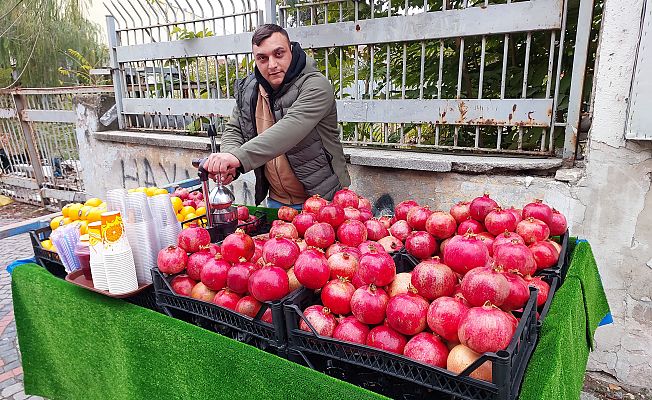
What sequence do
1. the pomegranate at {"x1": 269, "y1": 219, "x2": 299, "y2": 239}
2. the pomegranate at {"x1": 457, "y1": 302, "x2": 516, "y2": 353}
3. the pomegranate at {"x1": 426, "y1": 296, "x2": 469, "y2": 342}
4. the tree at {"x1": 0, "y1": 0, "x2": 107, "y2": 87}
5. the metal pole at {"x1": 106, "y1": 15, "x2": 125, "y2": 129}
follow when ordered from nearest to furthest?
the pomegranate at {"x1": 457, "y1": 302, "x2": 516, "y2": 353}, the pomegranate at {"x1": 426, "y1": 296, "x2": 469, "y2": 342}, the pomegranate at {"x1": 269, "y1": 219, "x2": 299, "y2": 239}, the metal pole at {"x1": 106, "y1": 15, "x2": 125, "y2": 129}, the tree at {"x1": 0, "y1": 0, "x2": 107, "y2": 87}

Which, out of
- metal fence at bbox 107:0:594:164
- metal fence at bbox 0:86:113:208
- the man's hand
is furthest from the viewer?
metal fence at bbox 0:86:113:208

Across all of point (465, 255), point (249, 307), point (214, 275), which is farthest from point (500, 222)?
point (214, 275)

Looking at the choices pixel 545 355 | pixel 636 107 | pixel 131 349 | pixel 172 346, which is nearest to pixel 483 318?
pixel 545 355

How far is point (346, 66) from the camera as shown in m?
4.12

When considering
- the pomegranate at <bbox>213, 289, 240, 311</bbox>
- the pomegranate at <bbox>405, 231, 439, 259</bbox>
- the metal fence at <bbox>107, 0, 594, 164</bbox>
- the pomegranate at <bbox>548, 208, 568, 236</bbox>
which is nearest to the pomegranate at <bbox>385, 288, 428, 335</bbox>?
the pomegranate at <bbox>405, 231, 439, 259</bbox>

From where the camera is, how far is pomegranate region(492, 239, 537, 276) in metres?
1.38

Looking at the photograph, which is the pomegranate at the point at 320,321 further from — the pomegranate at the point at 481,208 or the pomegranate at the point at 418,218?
the pomegranate at the point at 481,208

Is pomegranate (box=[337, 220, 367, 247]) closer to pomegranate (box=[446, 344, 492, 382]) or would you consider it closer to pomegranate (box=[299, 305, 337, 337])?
pomegranate (box=[299, 305, 337, 337])

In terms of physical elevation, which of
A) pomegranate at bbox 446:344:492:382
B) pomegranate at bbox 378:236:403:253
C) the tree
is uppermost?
the tree

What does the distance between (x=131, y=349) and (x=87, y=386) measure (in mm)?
515

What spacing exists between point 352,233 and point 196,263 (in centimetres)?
60

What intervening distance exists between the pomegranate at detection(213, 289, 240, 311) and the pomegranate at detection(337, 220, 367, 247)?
0.47 meters

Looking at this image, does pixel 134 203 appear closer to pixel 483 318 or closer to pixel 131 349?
pixel 131 349

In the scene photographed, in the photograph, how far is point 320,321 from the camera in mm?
1285
